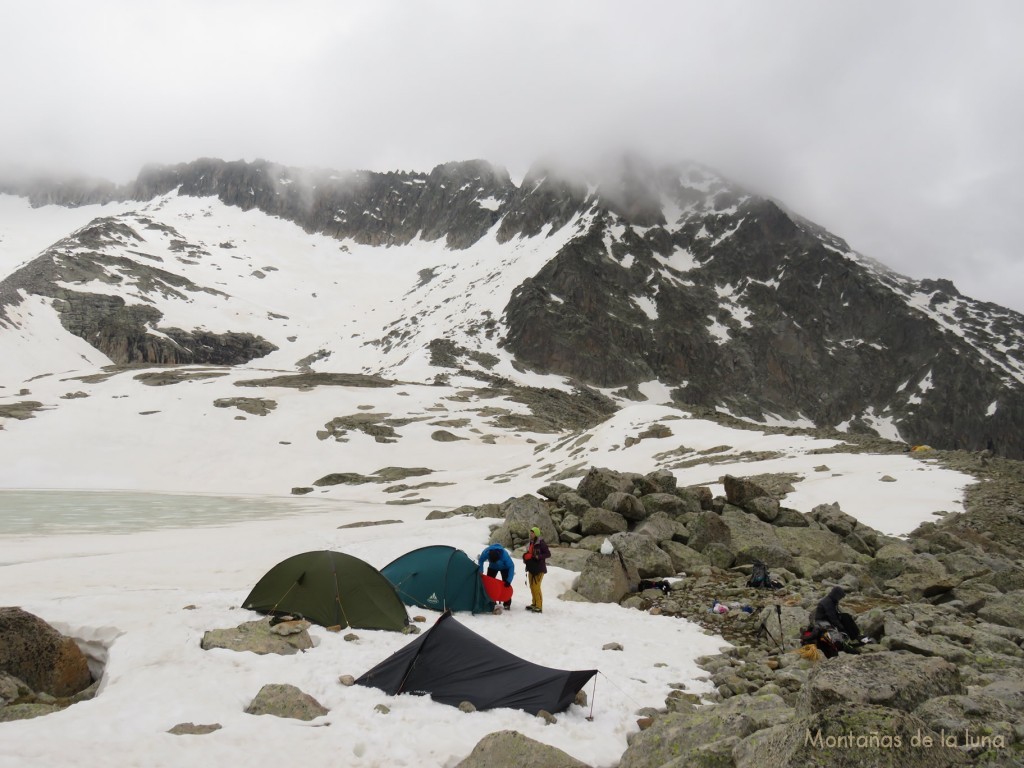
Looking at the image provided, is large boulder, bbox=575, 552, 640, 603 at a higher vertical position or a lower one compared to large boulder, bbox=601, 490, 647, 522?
lower

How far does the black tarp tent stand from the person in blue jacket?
190 inches

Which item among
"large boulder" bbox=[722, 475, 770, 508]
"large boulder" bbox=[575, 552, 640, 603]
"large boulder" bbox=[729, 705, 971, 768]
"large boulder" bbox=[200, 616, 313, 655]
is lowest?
"large boulder" bbox=[575, 552, 640, 603]

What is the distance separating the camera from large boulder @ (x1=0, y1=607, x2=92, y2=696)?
8609 millimetres

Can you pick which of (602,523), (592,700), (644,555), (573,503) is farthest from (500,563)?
(573,503)

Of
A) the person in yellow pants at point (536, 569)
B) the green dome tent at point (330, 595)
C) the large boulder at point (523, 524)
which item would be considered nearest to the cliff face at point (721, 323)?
the large boulder at point (523, 524)

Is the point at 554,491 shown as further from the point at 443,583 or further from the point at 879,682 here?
the point at 879,682

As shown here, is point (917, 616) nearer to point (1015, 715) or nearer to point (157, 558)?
point (1015, 715)

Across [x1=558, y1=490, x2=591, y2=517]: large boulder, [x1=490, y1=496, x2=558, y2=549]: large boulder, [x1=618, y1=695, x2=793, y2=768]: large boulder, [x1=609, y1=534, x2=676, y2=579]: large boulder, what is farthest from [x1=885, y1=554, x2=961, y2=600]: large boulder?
[x1=618, y1=695, x2=793, y2=768]: large boulder

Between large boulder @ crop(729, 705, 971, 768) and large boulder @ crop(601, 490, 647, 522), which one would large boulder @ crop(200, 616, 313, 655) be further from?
large boulder @ crop(601, 490, 647, 522)

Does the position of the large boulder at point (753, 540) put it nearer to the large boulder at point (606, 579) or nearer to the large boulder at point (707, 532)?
the large boulder at point (707, 532)

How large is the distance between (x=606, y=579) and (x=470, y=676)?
24.7 ft

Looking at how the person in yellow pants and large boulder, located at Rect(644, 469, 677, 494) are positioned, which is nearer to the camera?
the person in yellow pants

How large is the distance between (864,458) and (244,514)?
124ft

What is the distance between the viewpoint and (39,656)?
8.88m
